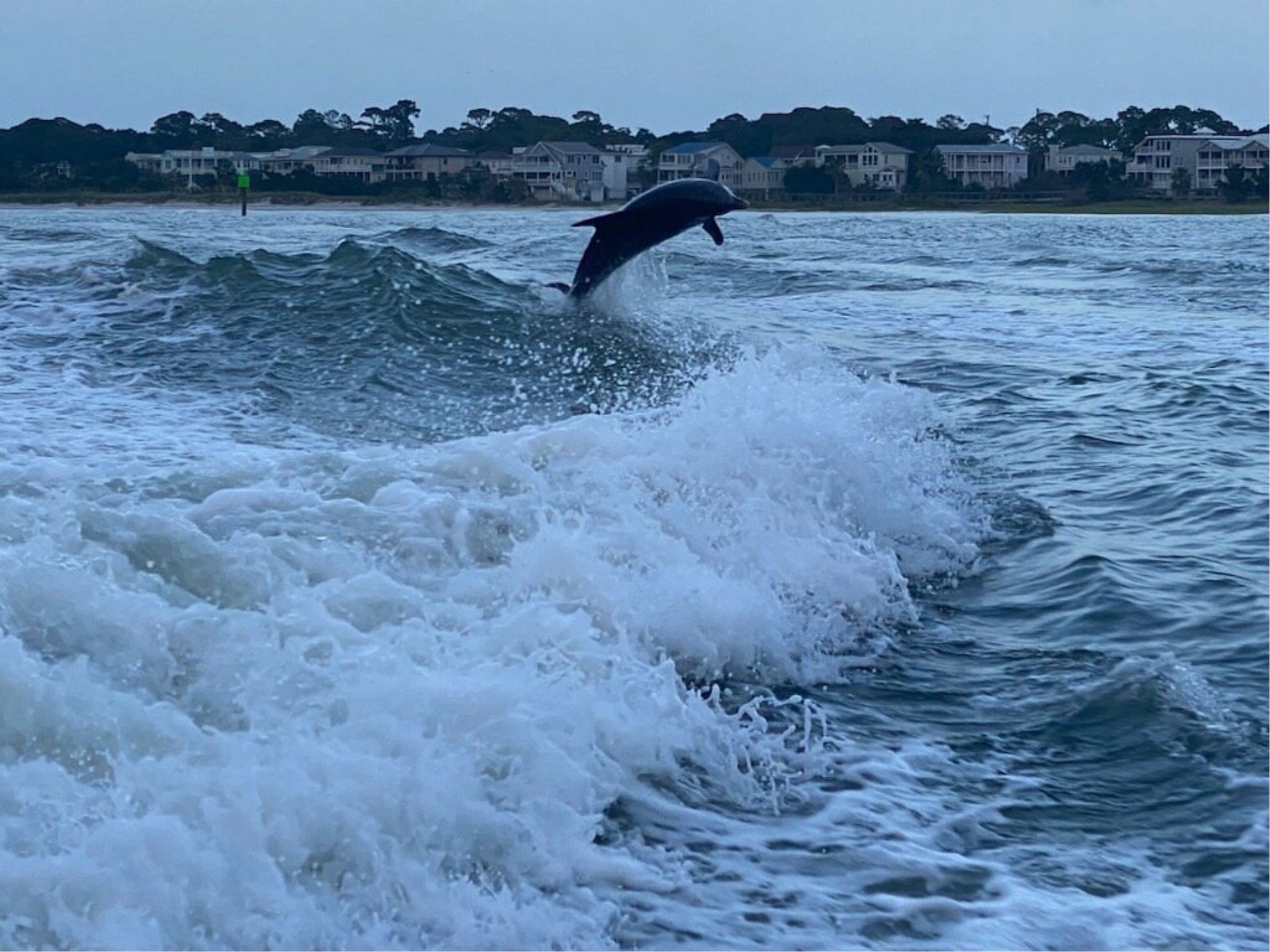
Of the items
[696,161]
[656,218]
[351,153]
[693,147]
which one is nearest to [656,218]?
[656,218]

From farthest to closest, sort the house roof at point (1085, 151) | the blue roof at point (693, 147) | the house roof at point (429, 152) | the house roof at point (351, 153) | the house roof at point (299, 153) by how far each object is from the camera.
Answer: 1. the house roof at point (1085, 151)
2. the house roof at point (351, 153)
3. the house roof at point (429, 152)
4. the house roof at point (299, 153)
5. the blue roof at point (693, 147)

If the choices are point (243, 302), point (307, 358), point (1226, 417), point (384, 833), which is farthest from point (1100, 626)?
point (243, 302)

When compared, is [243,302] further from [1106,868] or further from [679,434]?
[1106,868]

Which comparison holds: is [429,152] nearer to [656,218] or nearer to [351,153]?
[351,153]

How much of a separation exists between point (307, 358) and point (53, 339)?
7.90 feet

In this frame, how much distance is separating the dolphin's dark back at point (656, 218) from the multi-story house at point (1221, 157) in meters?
79.3

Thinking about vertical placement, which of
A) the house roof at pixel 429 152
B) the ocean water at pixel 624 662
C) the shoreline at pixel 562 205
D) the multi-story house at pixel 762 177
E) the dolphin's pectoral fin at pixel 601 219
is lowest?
the ocean water at pixel 624 662

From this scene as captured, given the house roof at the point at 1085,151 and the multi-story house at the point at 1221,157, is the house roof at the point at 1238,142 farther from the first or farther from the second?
the house roof at the point at 1085,151

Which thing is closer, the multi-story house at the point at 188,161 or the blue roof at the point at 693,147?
the multi-story house at the point at 188,161

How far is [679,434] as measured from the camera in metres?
7.98

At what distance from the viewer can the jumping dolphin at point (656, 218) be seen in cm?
1363

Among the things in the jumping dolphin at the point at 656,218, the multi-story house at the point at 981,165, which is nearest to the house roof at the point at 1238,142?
the multi-story house at the point at 981,165

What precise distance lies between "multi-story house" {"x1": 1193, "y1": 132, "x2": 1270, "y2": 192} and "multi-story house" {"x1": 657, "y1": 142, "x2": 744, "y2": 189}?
27072mm

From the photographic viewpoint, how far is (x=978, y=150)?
9681 cm
